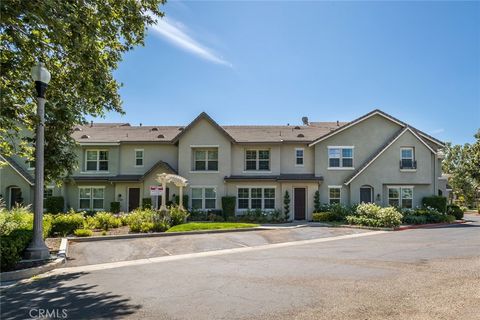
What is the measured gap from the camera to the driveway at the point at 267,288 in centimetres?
602

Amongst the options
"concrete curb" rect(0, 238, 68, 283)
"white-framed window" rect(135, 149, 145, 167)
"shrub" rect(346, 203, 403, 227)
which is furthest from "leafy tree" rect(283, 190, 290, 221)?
"concrete curb" rect(0, 238, 68, 283)

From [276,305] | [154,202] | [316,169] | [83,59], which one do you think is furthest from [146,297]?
[316,169]

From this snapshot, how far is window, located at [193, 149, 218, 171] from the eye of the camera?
2758cm

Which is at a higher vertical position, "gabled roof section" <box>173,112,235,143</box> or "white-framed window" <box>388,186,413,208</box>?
"gabled roof section" <box>173,112,235,143</box>

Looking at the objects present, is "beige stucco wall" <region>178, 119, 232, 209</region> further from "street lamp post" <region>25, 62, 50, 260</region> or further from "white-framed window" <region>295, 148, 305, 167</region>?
"street lamp post" <region>25, 62, 50, 260</region>

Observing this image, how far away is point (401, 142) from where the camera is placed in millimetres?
27188

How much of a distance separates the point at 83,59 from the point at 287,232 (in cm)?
1309

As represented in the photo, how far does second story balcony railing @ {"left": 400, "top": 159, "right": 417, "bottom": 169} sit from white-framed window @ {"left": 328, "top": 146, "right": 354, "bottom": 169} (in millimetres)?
3826

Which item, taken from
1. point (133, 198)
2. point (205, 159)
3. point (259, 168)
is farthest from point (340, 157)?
point (133, 198)

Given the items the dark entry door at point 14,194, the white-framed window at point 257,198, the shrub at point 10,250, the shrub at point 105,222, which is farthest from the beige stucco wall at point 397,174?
the dark entry door at point 14,194

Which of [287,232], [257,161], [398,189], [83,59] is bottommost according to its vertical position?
[287,232]

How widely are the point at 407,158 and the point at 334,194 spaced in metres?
6.36

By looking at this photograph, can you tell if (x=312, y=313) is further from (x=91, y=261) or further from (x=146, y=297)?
(x=91, y=261)

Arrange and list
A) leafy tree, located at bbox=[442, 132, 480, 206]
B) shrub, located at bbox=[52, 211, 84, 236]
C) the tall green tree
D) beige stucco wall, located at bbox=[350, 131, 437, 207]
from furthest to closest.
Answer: leafy tree, located at bbox=[442, 132, 480, 206]
beige stucco wall, located at bbox=[350, 131, 437, 207]
shrub, located at bbox=[52, 211, 84, 236]
the tall green tree
